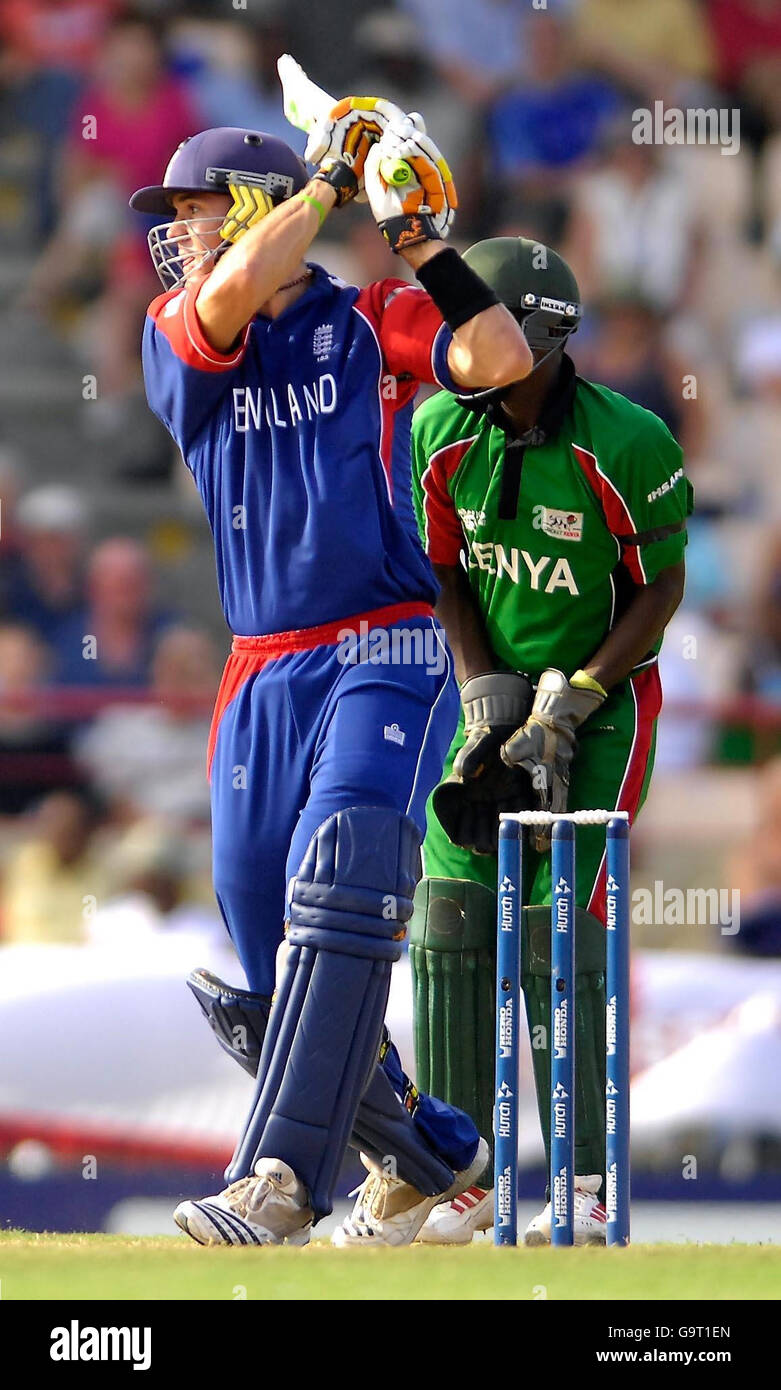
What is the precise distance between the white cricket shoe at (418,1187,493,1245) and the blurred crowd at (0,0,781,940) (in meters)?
4.50

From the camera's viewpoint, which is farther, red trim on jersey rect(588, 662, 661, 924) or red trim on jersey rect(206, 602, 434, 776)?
red trim on jersey rect(588, 662, 661, 924)

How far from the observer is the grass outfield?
3363mm

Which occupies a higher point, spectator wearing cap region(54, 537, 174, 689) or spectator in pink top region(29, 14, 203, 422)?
spectator in pink top region(29, 14, 203, 422)

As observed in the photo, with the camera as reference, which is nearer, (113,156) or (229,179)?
(229,179)

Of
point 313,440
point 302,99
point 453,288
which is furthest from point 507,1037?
point 302,99

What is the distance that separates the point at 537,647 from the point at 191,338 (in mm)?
1207

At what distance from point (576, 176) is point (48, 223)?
269 centimetres

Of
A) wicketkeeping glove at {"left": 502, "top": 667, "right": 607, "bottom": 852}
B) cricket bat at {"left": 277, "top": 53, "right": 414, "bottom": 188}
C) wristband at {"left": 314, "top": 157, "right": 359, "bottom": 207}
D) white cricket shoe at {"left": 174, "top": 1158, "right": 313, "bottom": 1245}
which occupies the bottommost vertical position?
white cricket shoe at {"left": 174, "top": 1158, "right": 313, "bottom": 1245}

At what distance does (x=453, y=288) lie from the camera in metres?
4.15

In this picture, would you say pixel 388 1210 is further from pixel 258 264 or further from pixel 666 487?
pixel 258 264

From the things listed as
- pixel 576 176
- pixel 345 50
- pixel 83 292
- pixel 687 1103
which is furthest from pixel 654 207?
Answer: pixel 687 1103

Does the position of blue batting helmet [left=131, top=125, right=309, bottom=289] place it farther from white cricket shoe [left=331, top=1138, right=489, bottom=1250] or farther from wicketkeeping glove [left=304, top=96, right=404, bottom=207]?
white cricket shoe [left=331, top=1138, right=489, bottom=1250]

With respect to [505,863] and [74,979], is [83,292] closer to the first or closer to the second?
[74,979]

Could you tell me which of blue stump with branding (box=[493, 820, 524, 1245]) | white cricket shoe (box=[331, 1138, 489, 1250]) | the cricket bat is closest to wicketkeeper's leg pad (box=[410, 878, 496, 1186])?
white cricket shoe (box=[331, 1138, 489, 1250])
